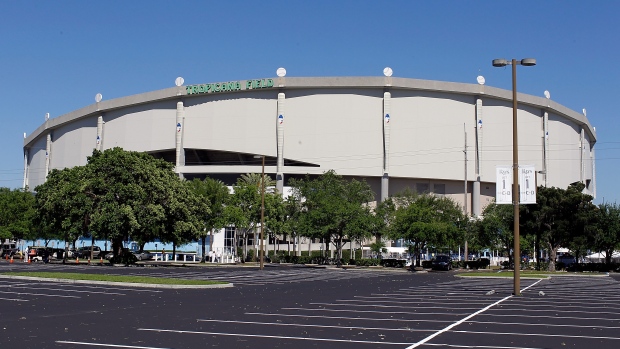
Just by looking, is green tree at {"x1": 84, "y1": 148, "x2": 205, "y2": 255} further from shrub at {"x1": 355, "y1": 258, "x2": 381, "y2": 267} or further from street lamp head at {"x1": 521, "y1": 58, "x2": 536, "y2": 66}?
street lamp head at {"x1": 521, "y1": 58, "x2": 536, "y2": 66}

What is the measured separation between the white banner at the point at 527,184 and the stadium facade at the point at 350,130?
7214 centimetres

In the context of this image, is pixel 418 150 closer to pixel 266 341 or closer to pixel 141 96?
pixel 141 96

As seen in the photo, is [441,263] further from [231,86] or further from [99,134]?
[99,134]

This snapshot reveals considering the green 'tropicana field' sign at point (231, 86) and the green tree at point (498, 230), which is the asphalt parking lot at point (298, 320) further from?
the green 'tropicana field' sign at point (231, 86)

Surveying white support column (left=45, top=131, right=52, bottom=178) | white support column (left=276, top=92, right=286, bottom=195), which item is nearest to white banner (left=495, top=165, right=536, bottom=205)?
white support column (left=276, top=92, right=286, bottom=195)

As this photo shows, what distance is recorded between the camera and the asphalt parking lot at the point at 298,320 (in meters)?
12.7

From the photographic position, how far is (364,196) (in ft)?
258

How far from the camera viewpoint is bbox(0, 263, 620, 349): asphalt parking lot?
12688 mm

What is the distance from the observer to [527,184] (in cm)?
2662

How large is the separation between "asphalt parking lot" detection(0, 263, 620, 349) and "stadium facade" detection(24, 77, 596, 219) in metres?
76.3

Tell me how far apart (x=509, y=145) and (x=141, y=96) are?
188 feet

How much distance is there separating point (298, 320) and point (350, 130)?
281 feet

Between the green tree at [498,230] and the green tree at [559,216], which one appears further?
the green tree at [498,230]

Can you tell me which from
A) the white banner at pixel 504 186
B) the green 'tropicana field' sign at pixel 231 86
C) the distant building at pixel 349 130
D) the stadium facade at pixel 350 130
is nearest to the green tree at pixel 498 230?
the stadium facade at pixel 350 130
